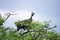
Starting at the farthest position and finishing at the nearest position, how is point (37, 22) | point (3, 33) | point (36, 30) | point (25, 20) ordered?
point (37, 22) → point (36, 30) → point (25, 20) → point (3, 33)

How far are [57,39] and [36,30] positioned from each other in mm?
3429

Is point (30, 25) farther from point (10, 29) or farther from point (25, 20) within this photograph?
point (10, 29)

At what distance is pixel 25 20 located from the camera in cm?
3117

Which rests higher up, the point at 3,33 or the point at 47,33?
the point at 3,33

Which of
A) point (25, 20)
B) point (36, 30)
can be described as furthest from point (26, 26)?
point (36, 30)

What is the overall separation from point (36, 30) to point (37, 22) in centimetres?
283

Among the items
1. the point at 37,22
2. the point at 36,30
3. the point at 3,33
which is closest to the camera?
the point at 3,33

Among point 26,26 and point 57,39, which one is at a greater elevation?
point 26,26

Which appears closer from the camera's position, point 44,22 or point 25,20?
point 25,20

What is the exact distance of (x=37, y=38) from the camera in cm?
3459

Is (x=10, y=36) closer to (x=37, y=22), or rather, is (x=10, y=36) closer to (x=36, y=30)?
(x=36, y=30)

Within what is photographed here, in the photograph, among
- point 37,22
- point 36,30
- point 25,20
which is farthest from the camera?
point 37,22

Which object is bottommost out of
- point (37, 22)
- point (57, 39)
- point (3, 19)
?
point (57, 39)

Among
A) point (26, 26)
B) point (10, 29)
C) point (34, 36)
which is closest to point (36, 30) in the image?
point (34, 36)
